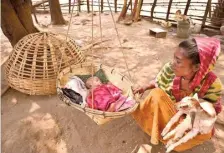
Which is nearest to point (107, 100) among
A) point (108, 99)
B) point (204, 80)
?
point (108, 99)

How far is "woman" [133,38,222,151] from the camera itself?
62.2 inches

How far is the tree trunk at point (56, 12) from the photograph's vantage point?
18.6 ft

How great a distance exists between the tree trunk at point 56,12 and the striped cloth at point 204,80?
14.2 ft

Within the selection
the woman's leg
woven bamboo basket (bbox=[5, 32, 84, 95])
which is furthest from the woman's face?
woven bamboo basket (bbox=[5, 32, 84, 95])

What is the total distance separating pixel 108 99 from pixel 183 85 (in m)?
0.60

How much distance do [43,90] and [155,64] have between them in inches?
69.6

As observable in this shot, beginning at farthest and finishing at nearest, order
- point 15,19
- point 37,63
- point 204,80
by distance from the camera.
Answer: point 15,19
point 37,63
point 204,80

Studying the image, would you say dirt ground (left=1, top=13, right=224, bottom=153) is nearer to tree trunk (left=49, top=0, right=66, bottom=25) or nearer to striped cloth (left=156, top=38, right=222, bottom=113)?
striped cloth (left=156, top=38, right=222, bottom=113)

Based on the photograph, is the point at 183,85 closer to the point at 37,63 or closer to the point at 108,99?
the point at 108,99

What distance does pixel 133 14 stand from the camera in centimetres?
623

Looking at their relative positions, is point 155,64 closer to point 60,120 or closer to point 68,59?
point 68,59

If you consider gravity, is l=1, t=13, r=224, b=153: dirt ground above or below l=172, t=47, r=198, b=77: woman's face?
below

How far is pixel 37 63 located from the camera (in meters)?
2.89

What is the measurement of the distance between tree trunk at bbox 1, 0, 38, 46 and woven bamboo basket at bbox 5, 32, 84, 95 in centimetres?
35
